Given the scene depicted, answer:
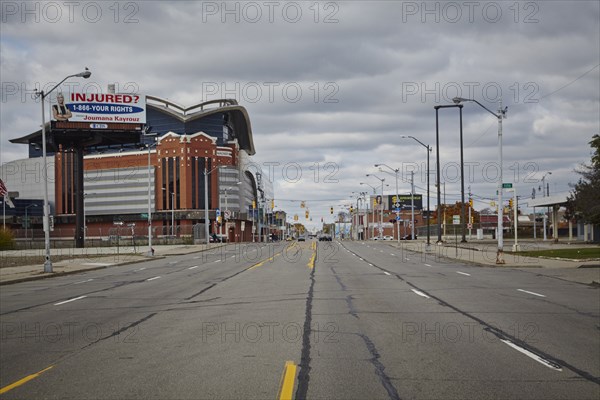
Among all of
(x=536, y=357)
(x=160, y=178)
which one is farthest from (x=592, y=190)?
(x=160, y=178)

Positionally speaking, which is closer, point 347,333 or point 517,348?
point 517,348

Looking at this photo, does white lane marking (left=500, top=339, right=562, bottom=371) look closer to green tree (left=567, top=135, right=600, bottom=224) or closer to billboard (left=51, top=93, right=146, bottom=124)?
green tree (left=567, top=135, right=600, bottom=224)

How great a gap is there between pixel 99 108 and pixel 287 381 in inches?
2881

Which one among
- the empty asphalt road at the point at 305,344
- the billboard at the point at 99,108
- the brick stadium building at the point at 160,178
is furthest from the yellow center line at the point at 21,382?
the brick stadium building at the point at 160,178

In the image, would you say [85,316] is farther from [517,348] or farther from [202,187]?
[202,187]

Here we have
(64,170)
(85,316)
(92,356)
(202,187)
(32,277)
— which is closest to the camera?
(92,356)

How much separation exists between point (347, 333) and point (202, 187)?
111035 millimetres

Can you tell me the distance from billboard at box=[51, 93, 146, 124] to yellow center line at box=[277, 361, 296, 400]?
235ft

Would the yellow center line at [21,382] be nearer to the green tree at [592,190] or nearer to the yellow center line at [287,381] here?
the yellow center line at [287,381]

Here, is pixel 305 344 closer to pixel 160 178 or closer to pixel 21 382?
pixel 21 382

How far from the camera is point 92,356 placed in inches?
383

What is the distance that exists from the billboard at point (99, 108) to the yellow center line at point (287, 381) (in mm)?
71772

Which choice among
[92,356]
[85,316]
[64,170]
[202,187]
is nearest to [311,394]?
[92,356]

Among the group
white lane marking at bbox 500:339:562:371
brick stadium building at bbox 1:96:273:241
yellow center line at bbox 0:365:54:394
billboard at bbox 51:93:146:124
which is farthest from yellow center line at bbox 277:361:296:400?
brick stadium building at bbox 1:96:273:241
